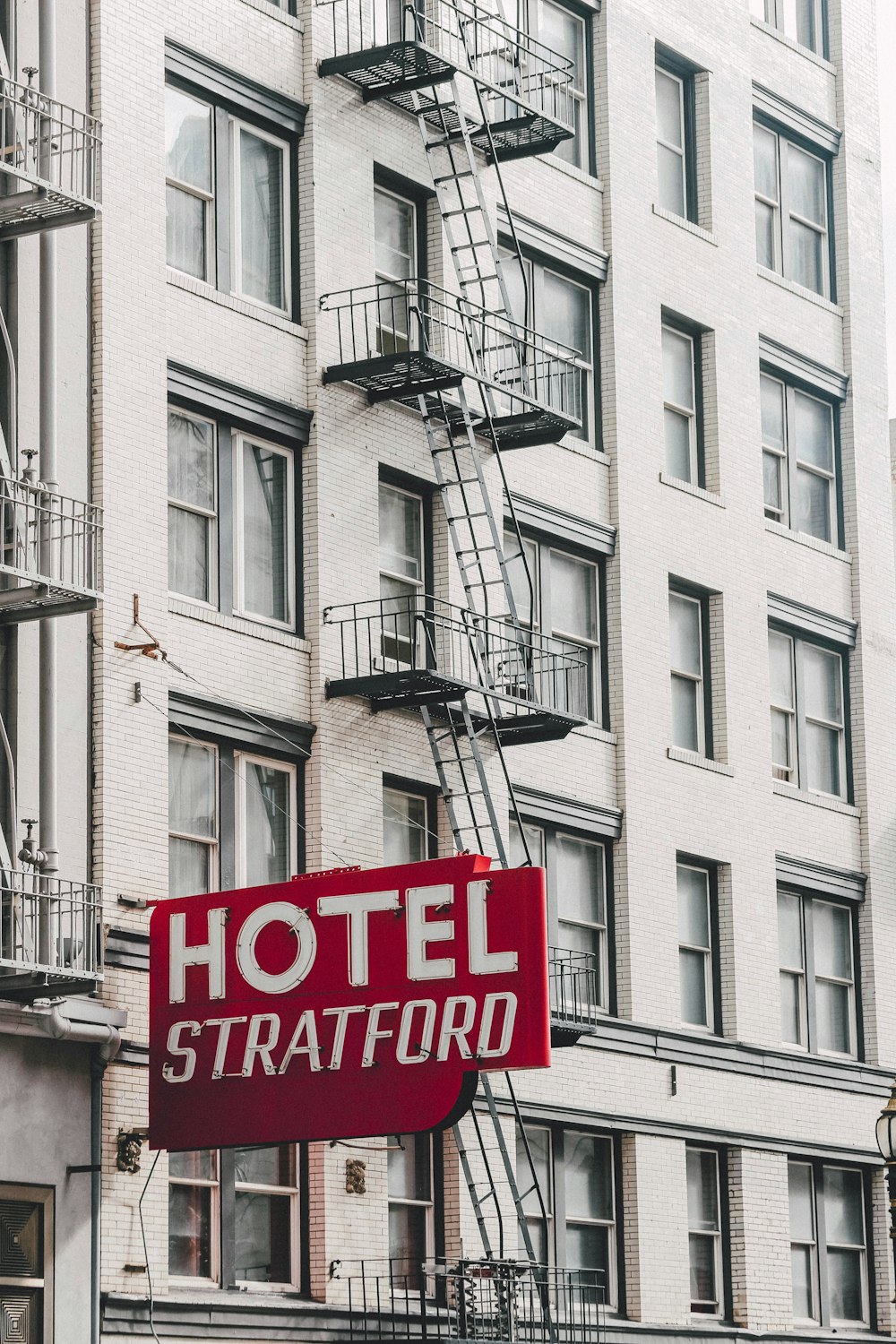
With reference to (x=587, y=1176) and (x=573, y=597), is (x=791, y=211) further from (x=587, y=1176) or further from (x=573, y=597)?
(x=587, y=1176)

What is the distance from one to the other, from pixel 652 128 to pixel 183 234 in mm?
10137

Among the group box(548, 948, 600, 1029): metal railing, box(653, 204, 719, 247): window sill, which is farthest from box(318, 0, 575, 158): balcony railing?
box(548, 948, 600, 1029): metal railing

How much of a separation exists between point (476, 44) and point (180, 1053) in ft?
43.7

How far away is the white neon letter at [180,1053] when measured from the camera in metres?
21.7

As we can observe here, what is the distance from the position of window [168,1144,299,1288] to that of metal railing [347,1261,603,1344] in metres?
0.84

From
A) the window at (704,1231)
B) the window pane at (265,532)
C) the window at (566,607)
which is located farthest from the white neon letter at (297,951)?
the window at (704,1231)

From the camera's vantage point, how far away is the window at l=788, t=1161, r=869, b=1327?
32.7 m

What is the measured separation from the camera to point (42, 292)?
22594mm

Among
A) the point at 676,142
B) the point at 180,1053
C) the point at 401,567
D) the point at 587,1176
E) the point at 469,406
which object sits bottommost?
the point at 587,1176

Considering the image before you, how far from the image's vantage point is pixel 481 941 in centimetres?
2086

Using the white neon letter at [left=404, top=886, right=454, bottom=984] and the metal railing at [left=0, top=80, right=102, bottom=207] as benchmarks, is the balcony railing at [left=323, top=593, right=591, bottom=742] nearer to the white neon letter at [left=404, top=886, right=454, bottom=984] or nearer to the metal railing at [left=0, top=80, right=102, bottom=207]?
the white neon letter at [left=404, top=886, right=454, bottom=984]

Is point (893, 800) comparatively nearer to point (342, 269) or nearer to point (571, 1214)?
point (571, 1214)

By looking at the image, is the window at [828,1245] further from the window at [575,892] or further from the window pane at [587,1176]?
the window at [575,892]

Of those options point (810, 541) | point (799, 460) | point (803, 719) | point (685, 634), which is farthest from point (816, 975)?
point (799, 460)
